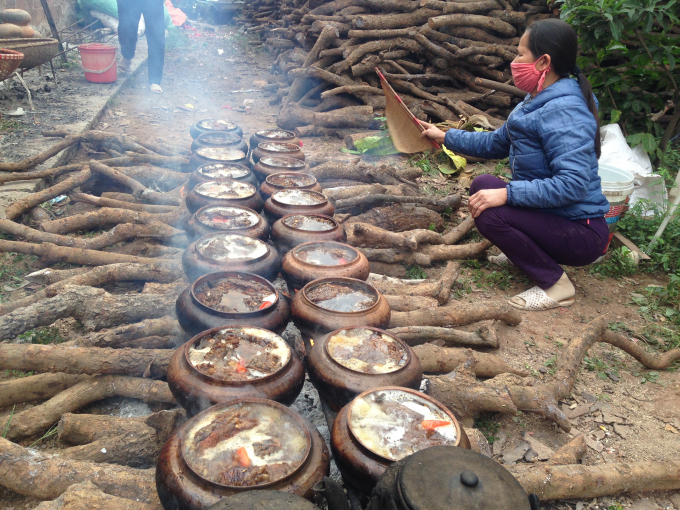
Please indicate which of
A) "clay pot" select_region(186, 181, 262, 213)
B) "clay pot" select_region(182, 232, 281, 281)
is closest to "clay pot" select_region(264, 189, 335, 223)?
"clay pot" select_region(186, 181, 262, 213)

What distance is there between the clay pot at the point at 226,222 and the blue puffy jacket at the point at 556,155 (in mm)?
2246

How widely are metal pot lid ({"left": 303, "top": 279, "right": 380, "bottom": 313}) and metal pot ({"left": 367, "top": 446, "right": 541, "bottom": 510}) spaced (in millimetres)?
1281

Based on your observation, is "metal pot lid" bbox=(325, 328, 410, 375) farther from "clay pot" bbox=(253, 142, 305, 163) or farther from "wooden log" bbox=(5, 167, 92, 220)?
"wooden log" bbox=(5, 167, 92, 220)

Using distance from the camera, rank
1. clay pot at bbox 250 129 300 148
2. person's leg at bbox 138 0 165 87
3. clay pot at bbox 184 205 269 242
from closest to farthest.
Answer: clay pot at bbox 184 205 269 242
clay pot at bbox 250 129 300 148
person's leg at bbox 138 0 165 87

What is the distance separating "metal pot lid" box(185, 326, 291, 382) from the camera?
2.28 m

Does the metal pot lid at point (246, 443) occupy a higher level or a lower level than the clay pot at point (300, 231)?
higher

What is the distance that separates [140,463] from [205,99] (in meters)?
10.4

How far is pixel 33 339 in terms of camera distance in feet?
11.4

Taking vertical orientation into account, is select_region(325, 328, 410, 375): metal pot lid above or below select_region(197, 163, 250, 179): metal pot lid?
above

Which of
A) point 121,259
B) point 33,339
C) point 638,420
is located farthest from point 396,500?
point 121,259

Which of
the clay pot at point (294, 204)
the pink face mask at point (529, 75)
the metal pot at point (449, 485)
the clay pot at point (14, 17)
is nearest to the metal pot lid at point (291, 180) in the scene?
the clay pot at point (294, 204)

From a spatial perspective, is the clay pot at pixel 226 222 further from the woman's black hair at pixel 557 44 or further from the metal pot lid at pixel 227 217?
the woman's black hair at pixel 557 44

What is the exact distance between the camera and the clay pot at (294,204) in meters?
4.04

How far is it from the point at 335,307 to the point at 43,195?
4.02 m
